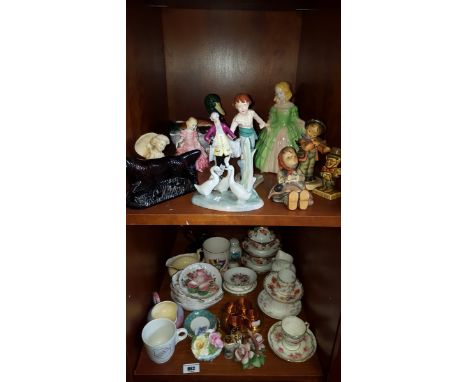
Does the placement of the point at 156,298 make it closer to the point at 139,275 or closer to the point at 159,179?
the point at 139,275

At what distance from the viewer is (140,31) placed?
84cm

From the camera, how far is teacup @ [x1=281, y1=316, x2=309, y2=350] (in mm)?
945

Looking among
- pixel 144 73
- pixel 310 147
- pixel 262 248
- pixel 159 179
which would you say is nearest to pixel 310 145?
pixel 310 147

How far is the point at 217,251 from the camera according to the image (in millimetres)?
1286

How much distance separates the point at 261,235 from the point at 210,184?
1.92 feet

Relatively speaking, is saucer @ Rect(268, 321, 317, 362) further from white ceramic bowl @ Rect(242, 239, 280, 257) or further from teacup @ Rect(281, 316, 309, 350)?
→ white ceramic bowl @ Rect(242, 239, 280, 257)

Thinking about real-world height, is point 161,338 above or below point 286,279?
below

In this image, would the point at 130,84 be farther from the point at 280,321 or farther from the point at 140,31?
the point at 280,321

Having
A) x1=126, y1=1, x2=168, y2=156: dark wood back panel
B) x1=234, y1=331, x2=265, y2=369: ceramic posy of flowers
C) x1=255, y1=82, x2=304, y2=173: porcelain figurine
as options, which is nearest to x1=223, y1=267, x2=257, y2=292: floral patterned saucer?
x1=234, y1=331, x2=265, y2=369: ceramic posy of flowers

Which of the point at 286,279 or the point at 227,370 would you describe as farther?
the point at 286,279

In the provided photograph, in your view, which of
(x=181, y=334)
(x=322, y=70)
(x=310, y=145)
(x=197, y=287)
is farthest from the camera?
(x=197, y=287)

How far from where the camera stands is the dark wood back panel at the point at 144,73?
769 mm

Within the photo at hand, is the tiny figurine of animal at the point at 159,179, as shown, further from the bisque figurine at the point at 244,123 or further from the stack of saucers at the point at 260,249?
the stack of saucers at the point at 260,249

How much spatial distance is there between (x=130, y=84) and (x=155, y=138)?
5.3 inches
